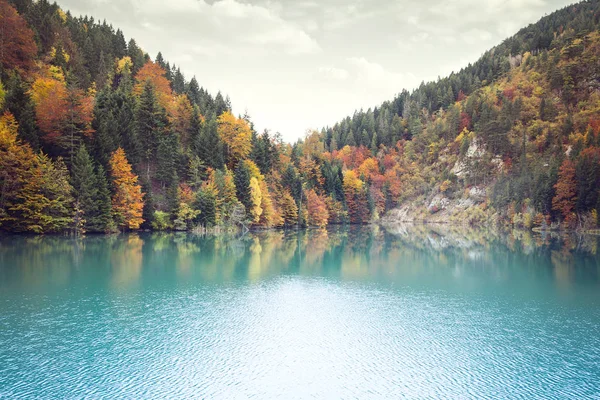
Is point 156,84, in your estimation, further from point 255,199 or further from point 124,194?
point 124,194

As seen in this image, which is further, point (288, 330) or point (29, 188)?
point (29, 188)

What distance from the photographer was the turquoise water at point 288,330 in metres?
12.9

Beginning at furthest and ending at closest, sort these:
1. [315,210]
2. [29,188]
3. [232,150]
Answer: [315,210] → [232,150] → [29,188]

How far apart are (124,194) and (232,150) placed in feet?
98.3

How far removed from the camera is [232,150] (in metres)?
84.2

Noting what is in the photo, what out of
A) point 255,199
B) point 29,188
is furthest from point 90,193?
point 255,199

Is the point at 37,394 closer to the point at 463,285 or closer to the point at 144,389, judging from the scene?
the point at 144,389

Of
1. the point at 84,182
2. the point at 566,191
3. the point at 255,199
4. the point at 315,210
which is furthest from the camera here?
the point at 315,210

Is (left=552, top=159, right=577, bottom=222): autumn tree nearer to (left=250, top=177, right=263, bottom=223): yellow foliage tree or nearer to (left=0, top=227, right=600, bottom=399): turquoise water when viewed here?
(left=0, top=227, right=600, bottom=399): turquoise water

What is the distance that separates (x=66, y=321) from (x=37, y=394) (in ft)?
23.6

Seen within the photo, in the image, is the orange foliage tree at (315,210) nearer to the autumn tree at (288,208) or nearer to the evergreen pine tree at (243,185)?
the autumn tree at (288,208)

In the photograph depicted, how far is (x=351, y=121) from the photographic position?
188m

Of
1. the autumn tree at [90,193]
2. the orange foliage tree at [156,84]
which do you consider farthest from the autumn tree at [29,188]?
the orange foliage tree at [156,84]

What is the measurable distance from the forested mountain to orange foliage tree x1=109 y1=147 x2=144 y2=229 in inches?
8.0
